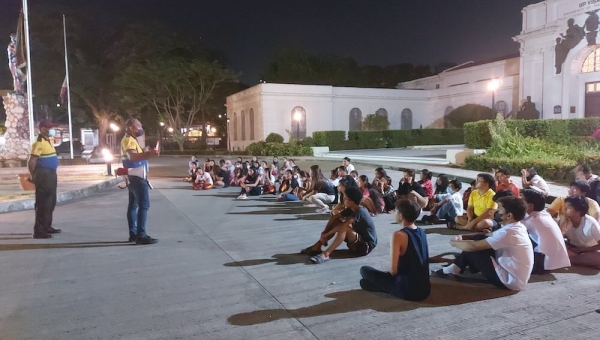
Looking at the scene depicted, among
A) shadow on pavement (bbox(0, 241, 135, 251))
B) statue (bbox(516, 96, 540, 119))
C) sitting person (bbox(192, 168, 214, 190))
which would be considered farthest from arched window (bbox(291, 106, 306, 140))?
shadow on pavement (bbox(0, 241, 135, 251))

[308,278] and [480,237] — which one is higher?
[480,237]

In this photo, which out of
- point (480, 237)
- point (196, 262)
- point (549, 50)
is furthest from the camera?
point (549, 50)

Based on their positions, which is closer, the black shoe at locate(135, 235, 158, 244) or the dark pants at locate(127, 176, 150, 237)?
the dark pants at locate(127, 176, 150, 237)

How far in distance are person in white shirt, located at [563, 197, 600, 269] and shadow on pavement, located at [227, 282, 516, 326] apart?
148 cm

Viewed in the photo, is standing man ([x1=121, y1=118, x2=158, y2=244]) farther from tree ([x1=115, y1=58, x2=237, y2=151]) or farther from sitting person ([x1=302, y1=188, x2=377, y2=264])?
tree ([x1=115, y1=58, x2=237, y2=151])

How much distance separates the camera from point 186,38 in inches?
1715

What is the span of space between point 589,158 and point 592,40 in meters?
17.6

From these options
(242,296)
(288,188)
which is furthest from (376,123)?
(242,296)

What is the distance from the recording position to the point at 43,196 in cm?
755

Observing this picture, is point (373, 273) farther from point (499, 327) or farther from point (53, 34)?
point (53, 34)

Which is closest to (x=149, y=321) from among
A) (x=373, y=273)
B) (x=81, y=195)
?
(x=373, y=273)

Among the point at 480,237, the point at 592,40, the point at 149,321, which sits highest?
the point at 592,40

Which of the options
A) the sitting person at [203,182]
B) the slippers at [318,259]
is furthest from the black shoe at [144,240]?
the sitting person at [203,182]

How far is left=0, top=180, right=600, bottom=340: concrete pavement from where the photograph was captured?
394 centimetres
